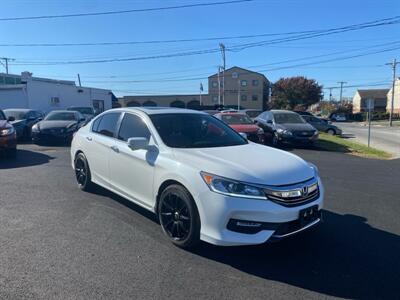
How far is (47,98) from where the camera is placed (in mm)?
25281

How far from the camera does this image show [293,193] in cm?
358

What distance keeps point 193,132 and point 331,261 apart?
2.40m

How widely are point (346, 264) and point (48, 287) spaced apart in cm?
300

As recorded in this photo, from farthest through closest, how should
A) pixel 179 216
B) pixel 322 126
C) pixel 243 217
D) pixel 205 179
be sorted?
pixel 322 126 < pixel 179 216 < pixel 205 179 < pixel 243 217

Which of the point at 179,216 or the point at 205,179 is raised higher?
the point at 205,179

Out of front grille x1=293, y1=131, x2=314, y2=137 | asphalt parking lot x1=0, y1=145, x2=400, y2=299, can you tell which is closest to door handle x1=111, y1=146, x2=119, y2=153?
asphalt parking lot x1=0, y1=145, x2=400, y2=299

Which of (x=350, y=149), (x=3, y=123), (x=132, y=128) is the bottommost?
(x=350, y=149)

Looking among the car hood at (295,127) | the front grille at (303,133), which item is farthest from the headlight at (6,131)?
the front grille at (303,133)

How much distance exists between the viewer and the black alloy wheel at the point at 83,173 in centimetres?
606

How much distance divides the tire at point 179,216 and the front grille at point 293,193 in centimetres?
84

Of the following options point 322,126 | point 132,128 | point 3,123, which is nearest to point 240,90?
point 322,126

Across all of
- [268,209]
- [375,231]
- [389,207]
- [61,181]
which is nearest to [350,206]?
[389,207]

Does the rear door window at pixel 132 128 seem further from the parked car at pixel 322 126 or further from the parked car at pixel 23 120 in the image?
the parked car at pixel 322 126

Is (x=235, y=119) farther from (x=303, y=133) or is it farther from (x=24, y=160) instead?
(x=24, y=160)
